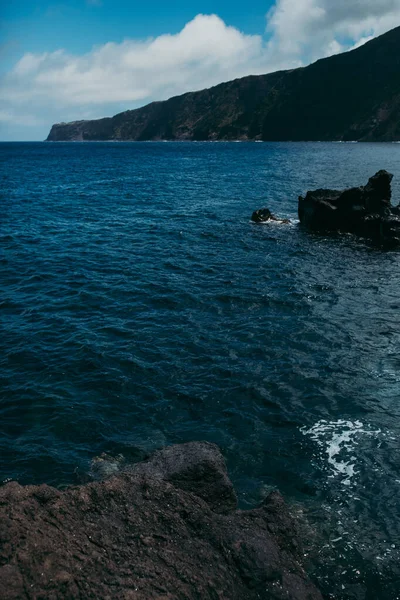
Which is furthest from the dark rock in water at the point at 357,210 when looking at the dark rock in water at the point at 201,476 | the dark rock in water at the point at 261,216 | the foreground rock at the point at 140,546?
the foreground rock at the point at 140,546

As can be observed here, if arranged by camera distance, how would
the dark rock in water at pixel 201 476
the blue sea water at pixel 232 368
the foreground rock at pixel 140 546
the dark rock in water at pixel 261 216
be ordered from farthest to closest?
1. the dark rock in water at pixel 261 216
2. the blue sea water at pixel 232 368
3. the dark rock in water at pixel 201 476
4. the foreground rock at pixel 140 546

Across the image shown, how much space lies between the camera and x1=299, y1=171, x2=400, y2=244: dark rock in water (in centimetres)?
4238

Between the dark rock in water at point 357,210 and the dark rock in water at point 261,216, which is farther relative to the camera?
the dark rock in water at point 261,216

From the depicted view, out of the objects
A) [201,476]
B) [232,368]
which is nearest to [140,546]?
[201,476]

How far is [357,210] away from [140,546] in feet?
137

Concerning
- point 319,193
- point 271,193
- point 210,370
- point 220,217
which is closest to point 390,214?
point 319,193

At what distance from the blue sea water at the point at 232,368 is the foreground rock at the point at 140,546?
A: 6.97 feet

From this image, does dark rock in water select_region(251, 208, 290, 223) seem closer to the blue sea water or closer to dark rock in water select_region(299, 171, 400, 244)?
dark rock in water select_region(299, 171, 400, 244)

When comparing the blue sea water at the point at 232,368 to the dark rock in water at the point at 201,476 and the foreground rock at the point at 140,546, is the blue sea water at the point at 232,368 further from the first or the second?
the dark rock in water at the point at 201,476

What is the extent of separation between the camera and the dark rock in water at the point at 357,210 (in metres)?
42.4

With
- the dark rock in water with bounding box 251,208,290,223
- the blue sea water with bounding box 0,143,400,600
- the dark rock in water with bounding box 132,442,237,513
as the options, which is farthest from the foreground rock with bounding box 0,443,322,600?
the dark rock in water with bounding box 251,208,290,223

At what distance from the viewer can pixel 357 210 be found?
43.4 meters

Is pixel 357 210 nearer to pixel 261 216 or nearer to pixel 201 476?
pixel 261 216

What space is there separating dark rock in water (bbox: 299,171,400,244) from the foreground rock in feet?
122
